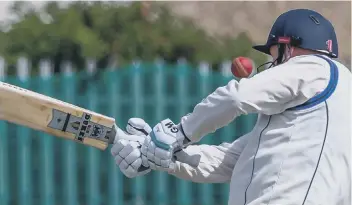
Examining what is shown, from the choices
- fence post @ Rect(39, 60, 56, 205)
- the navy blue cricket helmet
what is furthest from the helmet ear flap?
fence post @ Rect(39, 60, 56, 205)

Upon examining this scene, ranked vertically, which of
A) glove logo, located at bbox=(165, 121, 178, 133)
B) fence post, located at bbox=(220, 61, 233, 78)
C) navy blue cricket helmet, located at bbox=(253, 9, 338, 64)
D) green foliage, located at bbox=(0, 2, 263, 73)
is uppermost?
navy blue cricket helmet, located at bbox=(253, 9, 338, 64)

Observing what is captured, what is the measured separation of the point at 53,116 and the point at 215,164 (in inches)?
27.8

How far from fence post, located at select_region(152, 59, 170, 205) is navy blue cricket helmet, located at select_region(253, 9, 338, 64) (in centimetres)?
371

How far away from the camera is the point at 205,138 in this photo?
284 inches

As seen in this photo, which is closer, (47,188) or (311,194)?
(311,194)

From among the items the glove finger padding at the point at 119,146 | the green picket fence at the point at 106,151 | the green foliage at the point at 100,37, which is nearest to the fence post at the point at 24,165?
the green picket fence at the point at 106,151

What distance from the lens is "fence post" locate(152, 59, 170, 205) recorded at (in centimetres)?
722

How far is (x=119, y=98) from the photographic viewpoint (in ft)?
23.8

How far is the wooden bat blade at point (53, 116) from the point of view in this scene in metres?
3.64

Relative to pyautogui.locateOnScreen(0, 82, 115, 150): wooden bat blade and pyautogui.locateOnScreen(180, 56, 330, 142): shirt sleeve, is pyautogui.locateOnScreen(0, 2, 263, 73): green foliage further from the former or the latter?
pyautogui.locateOnScreen(180, 56, 330, 142): shirt sleeve

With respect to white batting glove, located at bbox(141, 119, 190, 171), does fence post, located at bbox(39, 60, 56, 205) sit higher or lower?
lower

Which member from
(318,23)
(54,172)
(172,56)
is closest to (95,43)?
(172,56)

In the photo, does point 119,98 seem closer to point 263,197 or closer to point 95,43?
point 95,43

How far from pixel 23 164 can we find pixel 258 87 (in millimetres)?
4385
